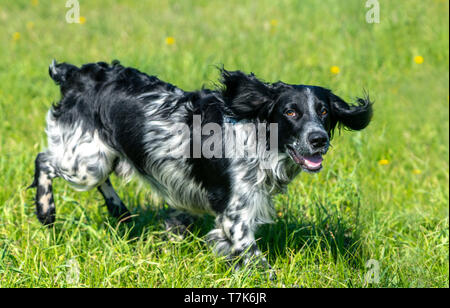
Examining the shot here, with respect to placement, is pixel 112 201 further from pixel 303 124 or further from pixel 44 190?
pixel 303 124

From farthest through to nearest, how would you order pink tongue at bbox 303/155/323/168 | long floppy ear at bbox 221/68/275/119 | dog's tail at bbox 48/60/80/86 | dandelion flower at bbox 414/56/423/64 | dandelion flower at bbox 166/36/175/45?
dandelion flower at bbox 166/36/175/45 < dandelion flower at bbox 414/56/423/64 < dog's tail at bbox 48/60/80/86 < long floppy ear at bbox 221/68/275/119 < pink tongue at bbox 303/155/323/168

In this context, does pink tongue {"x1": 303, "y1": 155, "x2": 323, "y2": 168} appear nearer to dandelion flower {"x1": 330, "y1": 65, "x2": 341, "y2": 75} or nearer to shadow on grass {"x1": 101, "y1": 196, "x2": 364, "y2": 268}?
shadow on grass {"x1": 101, "y1": 196, "x2": 364, "y2": 268}

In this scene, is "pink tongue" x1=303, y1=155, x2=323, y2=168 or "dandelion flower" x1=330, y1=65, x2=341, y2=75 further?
"dandelion flower" x1=330, y1=65, x2=341, y2=75

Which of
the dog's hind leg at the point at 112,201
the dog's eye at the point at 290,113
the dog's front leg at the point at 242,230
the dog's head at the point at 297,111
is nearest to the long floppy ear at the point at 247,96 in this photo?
the dog's head at the point at 297,111

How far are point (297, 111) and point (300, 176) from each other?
1.54 m

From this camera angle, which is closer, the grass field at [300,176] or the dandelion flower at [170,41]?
the grass field at [300,176]

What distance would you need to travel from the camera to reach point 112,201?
173 inches

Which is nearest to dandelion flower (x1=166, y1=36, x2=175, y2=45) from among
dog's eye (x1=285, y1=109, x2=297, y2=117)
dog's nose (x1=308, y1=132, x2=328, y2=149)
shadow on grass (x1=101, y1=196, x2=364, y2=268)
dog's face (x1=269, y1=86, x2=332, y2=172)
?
shadow on grass (x1=101, y1=196, x2=364, y2=268)

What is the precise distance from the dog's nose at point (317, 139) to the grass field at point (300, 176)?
0.79m

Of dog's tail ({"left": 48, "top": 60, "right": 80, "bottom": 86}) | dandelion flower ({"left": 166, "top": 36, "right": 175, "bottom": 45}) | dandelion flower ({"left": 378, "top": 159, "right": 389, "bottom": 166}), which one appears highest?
dandelion flower ({"left": 166, "top": 36, "right": 175, "bottom": 45})

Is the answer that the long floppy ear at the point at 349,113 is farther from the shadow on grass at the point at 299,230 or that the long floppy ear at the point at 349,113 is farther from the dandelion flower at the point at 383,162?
the dandelion flower at the point at 383,162

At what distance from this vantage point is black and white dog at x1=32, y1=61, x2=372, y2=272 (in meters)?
3.43

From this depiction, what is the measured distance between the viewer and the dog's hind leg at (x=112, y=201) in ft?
14.4
